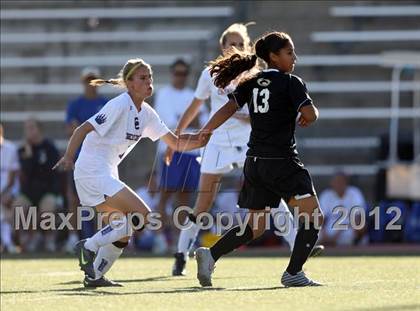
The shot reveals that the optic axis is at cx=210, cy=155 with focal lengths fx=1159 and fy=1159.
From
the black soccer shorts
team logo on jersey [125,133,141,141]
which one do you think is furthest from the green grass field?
team logo on jersey [125,133,141,141]

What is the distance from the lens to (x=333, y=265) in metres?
11.1

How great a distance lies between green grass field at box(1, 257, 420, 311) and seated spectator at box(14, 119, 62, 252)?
4.06 m

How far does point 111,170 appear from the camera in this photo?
8.98 metres

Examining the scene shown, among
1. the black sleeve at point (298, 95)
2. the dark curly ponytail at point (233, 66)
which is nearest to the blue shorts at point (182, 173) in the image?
the dark curly ponytail at point (233, 66)

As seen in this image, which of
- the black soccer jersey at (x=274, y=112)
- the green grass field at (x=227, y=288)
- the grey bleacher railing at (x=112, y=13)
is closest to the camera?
the green grass field at (x=227, y=288)

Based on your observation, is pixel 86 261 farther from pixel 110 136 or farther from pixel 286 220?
pixel 286 220

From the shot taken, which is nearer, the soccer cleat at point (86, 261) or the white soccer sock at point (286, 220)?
the soccer cleat at point (86, 261)

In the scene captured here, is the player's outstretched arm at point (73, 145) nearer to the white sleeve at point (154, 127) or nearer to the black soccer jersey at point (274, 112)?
the white sleeve at point (154, 127)

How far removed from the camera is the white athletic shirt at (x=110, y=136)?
8.82 metres

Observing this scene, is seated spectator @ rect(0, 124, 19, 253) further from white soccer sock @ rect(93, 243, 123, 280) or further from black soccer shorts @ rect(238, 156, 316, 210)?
black soccer shorts @ rect(238, 156, 316, 210)

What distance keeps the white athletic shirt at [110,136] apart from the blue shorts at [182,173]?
3.05 metres

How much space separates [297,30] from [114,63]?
9.79 feet

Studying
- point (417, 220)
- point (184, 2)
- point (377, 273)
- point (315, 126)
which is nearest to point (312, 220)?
point (377, 273)

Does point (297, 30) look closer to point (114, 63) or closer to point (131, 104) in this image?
point (114, 63)
